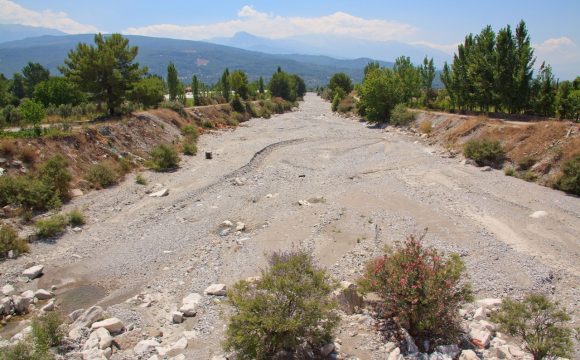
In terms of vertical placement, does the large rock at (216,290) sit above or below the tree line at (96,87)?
below

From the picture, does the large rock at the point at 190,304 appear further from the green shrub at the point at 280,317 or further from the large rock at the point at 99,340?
the green shrub at the point at 280,317

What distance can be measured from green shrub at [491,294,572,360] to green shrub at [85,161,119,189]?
22913 mm

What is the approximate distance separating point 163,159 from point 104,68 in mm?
10500

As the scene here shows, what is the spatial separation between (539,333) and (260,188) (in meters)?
18.4

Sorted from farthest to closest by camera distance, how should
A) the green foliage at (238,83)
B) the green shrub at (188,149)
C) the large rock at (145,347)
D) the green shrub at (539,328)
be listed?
the green foliage at (238,83) → the green shrub at (188,149) → the large rock at (145,347) → the green shrub at (539,328)

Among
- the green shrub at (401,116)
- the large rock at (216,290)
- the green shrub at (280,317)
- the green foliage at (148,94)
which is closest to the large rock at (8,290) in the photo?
the large rock at (216,290)

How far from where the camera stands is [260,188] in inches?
988

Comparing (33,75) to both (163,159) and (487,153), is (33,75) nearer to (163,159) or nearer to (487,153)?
(163,159)

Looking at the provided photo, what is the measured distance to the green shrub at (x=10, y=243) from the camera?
50.2ft

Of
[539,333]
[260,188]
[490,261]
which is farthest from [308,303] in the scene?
[260,188]

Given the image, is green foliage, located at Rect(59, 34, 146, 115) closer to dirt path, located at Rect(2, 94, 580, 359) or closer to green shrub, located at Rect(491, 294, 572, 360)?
dirt path, located at Rect(2, 94, 580, 359)

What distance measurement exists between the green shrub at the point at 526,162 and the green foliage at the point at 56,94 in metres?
45.3

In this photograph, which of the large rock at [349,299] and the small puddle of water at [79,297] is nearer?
the large rock at [349,299]

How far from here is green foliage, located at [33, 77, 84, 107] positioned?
143 feet
